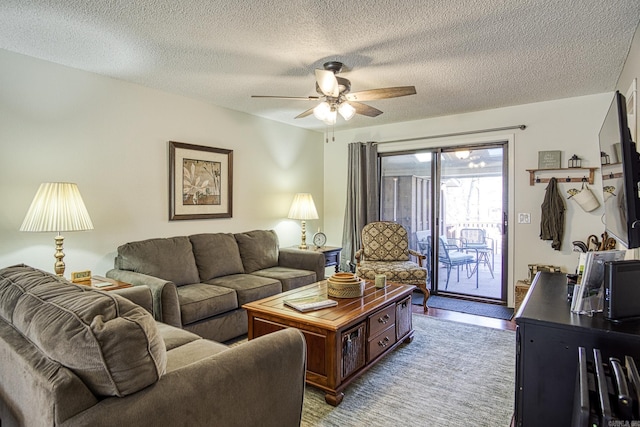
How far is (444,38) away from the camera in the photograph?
250 cm

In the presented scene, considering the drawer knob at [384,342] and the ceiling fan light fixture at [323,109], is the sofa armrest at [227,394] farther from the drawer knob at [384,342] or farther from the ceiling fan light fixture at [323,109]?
the ceiling fan light fixture at [323,109]

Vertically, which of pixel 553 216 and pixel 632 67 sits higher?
pixel 632 67

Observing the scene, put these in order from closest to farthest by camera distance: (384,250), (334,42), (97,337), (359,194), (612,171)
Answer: (97,337) → (612,171) → (334,42) → (384,250) → (359,194)

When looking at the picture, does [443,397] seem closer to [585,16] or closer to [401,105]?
[585,16]

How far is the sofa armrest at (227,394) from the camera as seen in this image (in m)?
1.08

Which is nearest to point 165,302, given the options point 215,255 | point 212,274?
point 212,274

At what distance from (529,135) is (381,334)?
3.04m

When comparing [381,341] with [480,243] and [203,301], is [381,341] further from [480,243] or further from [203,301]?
[480,243]

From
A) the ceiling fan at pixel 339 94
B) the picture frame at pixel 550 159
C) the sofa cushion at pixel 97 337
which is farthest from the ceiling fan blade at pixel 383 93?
the sofa cushion at pixel 97 337

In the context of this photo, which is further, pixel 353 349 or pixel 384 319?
pixel 384 319

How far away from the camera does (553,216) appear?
154 inches

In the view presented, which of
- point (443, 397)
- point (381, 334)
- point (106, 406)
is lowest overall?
point (443, 397)

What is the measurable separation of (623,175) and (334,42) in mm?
1888

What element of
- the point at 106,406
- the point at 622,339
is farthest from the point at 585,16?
the point at 106,406
